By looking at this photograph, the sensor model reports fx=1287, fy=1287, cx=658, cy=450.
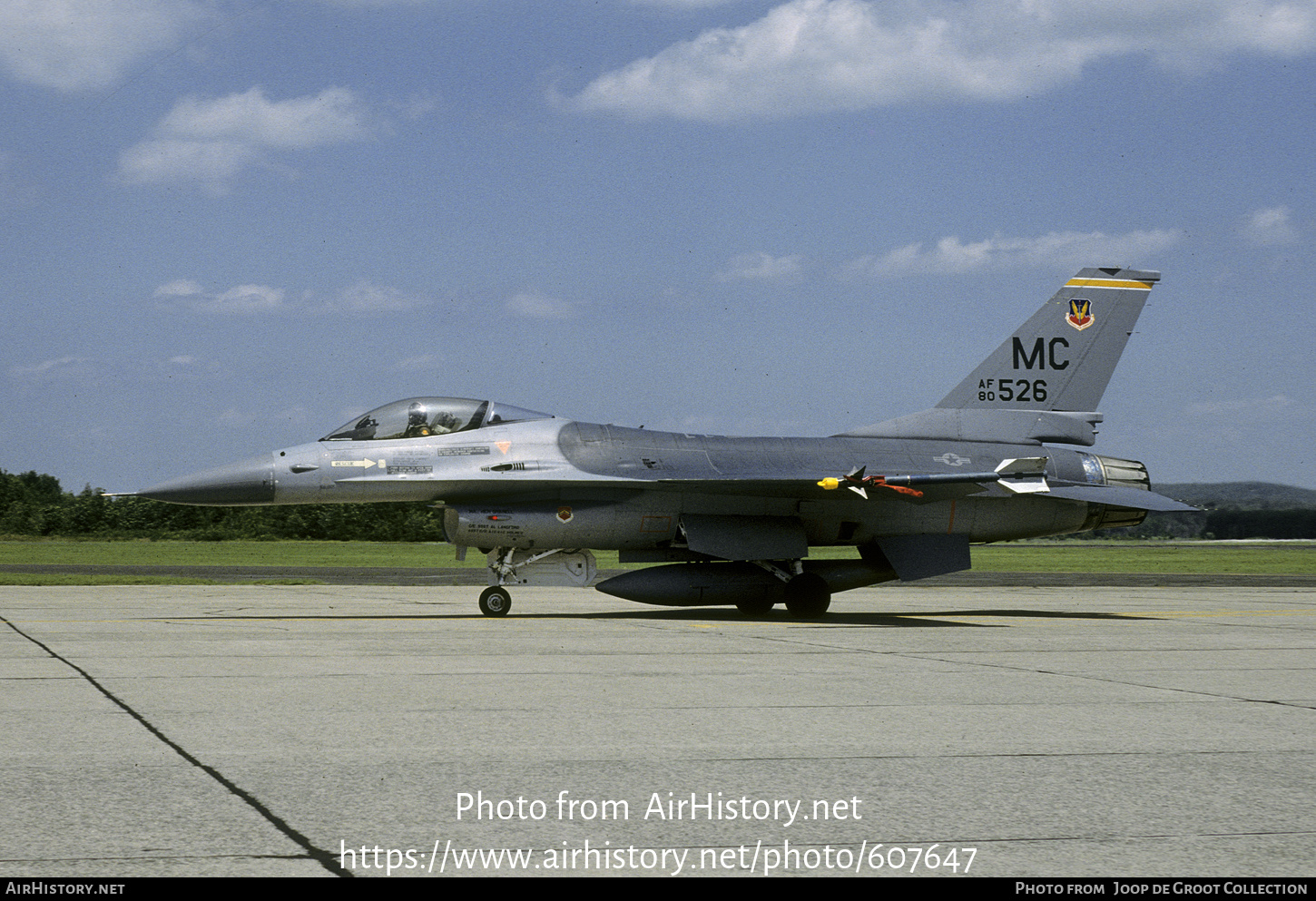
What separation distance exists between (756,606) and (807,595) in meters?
0.90

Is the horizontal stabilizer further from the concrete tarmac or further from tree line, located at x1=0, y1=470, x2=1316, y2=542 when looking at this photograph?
tree line, located at x1=0, y1=470, x2=1316, y2=542

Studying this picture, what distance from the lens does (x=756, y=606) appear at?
63.1 feet

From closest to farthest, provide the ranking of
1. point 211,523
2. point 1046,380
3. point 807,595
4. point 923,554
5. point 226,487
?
point 226,487, point 807,595, point 923,554, point 1046,380, point 211,523

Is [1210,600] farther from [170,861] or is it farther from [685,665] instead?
[170,861]

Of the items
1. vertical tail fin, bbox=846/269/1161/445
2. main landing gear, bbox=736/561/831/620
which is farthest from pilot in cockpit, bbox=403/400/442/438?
vertical tail fin, bbox=846/269/1161/445

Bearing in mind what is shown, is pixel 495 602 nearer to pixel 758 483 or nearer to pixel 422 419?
pixel 422 419

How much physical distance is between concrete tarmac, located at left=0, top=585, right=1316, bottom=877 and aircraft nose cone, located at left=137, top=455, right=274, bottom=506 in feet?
9.78

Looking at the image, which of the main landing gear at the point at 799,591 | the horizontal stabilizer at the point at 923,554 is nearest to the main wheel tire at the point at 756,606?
the main landing gear at the point at 799,591

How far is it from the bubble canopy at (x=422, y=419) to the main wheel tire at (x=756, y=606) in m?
4.31

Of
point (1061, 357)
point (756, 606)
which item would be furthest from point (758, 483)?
point (1061, 357)

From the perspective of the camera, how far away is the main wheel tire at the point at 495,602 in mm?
17562

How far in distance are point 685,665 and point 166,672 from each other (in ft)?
13.9

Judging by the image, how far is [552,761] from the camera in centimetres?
638
